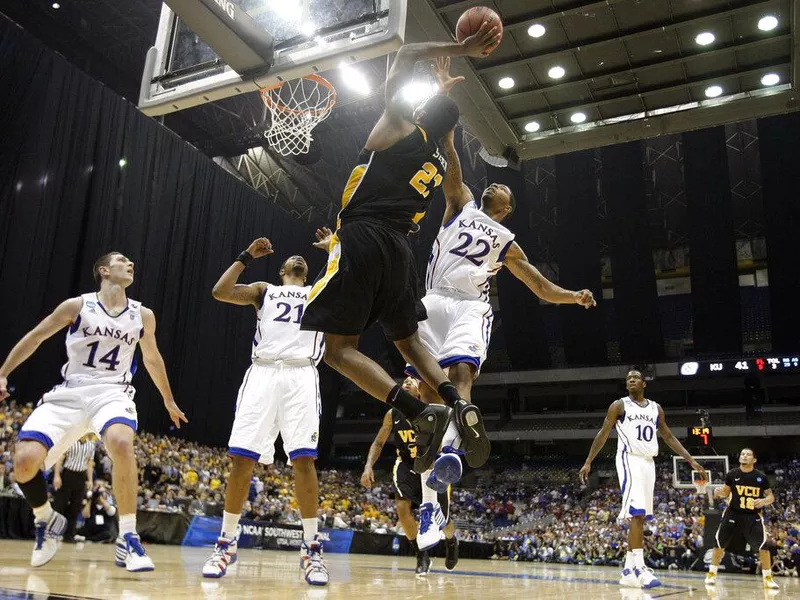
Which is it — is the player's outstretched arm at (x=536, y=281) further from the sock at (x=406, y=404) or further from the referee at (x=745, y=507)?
the referee at (x=745, y=507)

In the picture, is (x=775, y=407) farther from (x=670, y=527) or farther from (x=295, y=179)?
(x=295, y=179)

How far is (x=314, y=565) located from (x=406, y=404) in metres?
1.59

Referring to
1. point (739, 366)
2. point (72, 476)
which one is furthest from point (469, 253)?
point (739, 366)

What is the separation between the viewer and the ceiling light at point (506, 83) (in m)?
8.47

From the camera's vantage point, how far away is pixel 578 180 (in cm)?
2244

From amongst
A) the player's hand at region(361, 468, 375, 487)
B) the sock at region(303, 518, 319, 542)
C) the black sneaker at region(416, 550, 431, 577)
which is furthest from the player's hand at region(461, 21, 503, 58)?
the player's hand at region(361, 468, 375, 487)

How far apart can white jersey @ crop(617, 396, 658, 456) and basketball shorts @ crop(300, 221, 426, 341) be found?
14.3 feet

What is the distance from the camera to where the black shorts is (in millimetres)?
8984

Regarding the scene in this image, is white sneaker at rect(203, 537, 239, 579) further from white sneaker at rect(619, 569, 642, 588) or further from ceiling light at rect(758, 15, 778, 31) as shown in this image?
ceiling light at rect(758, 15, 778, 31)

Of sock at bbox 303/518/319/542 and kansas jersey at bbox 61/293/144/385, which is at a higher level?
kansas jersey at bbox 61/293/144/385

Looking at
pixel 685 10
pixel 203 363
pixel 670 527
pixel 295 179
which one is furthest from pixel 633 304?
pixel 685 10

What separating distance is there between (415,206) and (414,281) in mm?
363

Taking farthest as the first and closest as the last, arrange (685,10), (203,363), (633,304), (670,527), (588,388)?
(588,388)
(633,304)
(203,363)
(670,527)
(685,10)

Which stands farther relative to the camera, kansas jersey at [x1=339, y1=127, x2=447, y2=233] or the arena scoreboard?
the arena scoreboard
